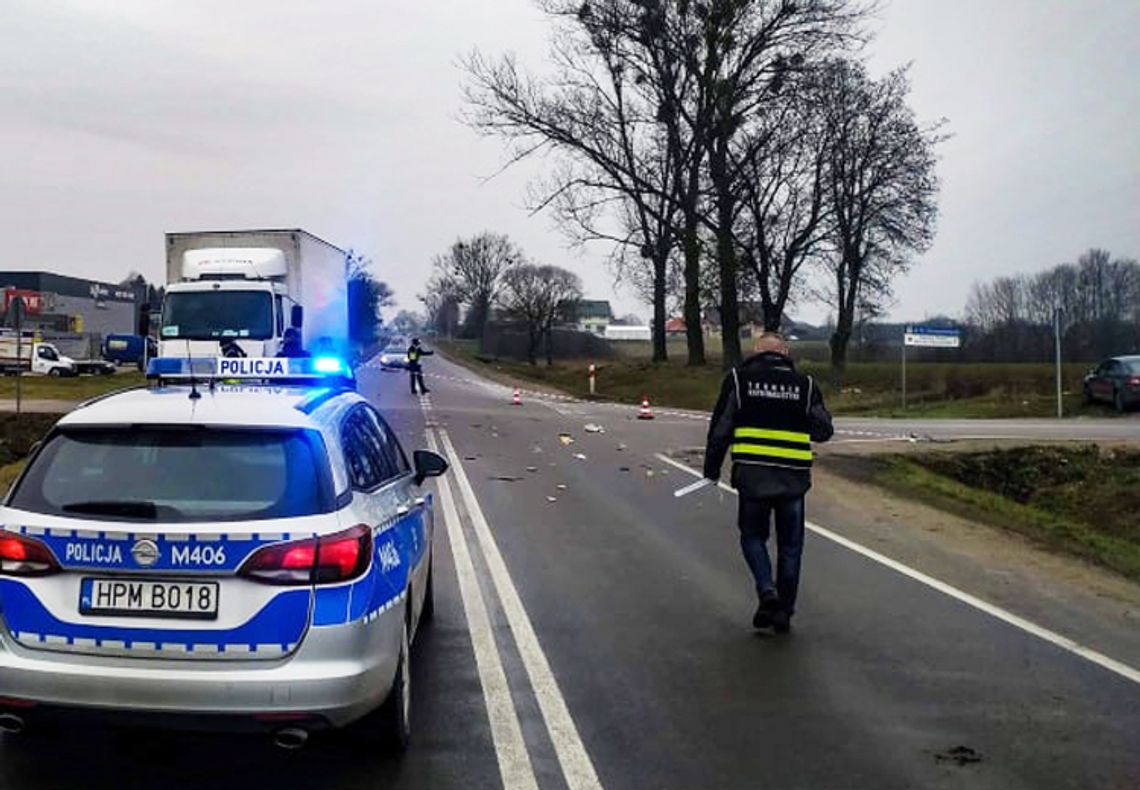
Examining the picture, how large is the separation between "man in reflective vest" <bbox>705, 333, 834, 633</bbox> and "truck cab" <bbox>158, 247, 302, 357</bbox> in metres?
13.8

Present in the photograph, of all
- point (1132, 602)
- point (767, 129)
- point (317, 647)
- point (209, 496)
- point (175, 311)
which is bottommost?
Result: point (1132, 602)

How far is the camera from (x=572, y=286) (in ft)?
321

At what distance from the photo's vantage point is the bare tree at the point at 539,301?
Answer: 281ft

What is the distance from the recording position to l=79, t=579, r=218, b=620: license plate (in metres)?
4.23

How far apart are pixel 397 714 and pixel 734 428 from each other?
10.6 feet

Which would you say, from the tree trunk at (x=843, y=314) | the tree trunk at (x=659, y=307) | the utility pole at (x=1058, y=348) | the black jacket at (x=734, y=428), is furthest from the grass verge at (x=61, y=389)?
the tree trunk at (x=843, y=314)

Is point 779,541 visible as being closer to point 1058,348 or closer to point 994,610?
point 994,610

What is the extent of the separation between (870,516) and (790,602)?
5.54 m

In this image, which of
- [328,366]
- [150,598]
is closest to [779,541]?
[150,598]

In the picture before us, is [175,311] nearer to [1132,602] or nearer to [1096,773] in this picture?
[1132,602]

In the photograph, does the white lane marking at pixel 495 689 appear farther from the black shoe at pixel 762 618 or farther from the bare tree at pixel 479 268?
the bare tree at pixel 479 268

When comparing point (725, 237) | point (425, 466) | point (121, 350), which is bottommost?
point (425, 466)

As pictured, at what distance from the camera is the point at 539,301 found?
86.4 m

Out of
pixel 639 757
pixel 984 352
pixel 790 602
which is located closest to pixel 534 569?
pixel 790 602
